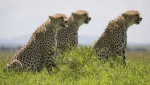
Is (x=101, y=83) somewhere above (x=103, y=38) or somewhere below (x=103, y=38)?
below

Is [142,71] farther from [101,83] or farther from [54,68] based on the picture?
[54,68]

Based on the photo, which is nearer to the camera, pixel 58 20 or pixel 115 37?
pixel 58 20

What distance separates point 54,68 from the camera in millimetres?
8398

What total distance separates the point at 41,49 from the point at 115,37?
1.51m

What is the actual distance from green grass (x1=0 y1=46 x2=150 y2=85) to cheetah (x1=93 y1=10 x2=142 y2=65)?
44.6 inches

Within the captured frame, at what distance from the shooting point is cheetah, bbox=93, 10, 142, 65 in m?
9.09

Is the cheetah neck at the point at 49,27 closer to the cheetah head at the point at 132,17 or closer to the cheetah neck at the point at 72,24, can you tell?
the cheetah neck at the point at 72,24

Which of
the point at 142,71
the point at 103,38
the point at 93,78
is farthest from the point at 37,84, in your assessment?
the point at 103,38

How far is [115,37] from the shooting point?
909 cm

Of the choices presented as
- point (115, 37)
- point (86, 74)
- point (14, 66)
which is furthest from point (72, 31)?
point (86, 74)

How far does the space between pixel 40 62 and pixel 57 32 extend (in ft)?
3.88

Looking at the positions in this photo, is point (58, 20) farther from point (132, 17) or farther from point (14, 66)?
point (132, 17)

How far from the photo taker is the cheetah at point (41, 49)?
27.6 feet

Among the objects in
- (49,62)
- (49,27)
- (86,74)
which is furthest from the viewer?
(49,27)
